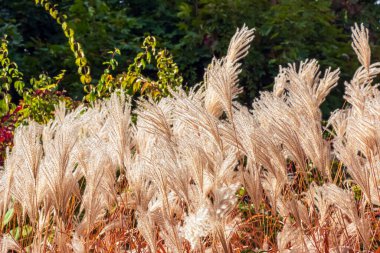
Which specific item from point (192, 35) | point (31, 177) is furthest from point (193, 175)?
point (192, 35)

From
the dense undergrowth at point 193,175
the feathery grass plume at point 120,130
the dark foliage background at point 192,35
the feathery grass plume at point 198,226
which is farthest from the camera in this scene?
the dark foliage background at point 192,35

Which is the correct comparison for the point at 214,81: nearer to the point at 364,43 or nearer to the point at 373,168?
the point at 373,168

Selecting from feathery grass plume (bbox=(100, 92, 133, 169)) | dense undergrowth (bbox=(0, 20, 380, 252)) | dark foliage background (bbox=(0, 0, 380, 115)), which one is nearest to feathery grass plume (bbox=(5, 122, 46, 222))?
dense undergrowth (bbox=(0, 20, 380, 252))

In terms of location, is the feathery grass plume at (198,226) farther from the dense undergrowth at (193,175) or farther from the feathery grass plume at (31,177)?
the feathery grass plume at (31,177)

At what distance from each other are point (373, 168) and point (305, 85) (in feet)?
1.69

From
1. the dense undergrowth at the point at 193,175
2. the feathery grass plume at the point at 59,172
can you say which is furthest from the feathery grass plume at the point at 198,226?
the feathery grass plume at the point at 59,172

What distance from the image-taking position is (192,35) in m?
10.0

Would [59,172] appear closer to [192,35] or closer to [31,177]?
[31,177]

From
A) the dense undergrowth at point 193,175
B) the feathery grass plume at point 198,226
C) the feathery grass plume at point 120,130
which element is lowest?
the feathery grass plume at point 198,226

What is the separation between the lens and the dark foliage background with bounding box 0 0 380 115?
9648 millimetres

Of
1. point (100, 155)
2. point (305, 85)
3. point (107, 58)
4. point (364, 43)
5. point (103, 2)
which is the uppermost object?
point (103, 2)

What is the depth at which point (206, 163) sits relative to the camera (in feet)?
8.08

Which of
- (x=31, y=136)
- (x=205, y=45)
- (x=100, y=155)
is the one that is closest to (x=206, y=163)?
(x=100, y=155)

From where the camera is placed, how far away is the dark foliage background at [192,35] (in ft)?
31.7
